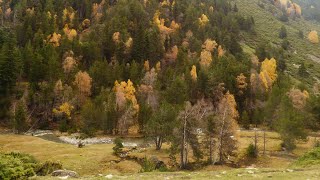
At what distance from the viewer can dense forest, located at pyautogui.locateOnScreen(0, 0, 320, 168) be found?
80.9 m

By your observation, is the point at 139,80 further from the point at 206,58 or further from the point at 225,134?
the point at 225,134

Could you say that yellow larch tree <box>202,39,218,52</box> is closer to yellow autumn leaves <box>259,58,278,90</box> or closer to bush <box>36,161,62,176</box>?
yellow autumn leaves <box>259,58,278,90</box>

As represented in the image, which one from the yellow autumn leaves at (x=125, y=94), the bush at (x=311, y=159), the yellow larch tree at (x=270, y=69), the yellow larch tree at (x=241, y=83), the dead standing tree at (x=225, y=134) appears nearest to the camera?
the bush at (x=311, y=159)

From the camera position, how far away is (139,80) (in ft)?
430

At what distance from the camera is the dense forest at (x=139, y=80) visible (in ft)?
266

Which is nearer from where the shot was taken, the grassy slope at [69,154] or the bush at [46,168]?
the bush at [46,168]

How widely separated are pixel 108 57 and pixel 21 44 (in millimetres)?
38580

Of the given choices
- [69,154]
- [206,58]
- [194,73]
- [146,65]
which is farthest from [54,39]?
[69,154]

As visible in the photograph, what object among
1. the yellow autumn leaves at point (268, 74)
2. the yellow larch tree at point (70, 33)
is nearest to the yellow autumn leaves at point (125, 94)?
the yellow larch tree at point (70, 33)

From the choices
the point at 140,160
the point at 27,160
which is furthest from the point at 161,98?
the point at 27,160

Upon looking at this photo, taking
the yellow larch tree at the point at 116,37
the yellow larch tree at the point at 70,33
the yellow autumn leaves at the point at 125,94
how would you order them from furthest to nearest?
the yellow larch tree at the point at 70,33 → the yellow larch tree at the point at 116,37 → the yellow autumn leaves at the point at 125,94

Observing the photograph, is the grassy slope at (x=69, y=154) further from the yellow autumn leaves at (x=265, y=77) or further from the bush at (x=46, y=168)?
the yellow autumn leaves at (x=265, y=77)

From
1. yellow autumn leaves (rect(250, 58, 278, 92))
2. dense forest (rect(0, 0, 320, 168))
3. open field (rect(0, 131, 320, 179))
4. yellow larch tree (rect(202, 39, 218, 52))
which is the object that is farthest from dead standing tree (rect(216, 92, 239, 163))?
yellow larch tree (rect(202, 39, 218, 52))

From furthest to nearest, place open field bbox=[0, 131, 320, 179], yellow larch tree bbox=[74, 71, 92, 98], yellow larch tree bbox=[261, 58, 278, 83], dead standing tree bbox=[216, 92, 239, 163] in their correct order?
yellow larch tree bbox=[261, 58, 278, 83] → yellow larch tree bbox=[74, 71, 92, 98] → dead standing tree bbox=[216, 92, 239, 163] → open field bbox=[0, 131, 320, 179]
